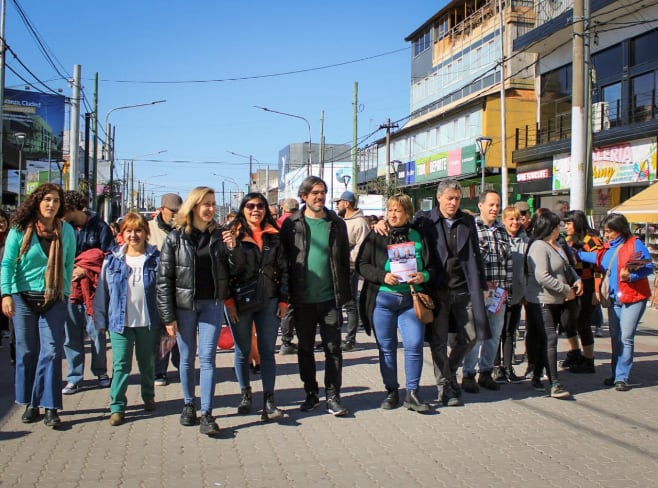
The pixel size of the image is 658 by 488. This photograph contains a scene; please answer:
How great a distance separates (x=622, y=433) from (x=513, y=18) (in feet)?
115

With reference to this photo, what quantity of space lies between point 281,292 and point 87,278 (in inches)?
92.8

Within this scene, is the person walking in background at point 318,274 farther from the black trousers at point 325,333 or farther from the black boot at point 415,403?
the black boot at point 415,403

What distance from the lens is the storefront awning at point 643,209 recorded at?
17.6 metres

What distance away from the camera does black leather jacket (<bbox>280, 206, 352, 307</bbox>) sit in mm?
5887

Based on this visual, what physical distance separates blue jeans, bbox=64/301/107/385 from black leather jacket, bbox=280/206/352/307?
2133 mm

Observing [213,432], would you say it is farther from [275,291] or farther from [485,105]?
[485,105]

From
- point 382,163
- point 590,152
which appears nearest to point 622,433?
point 590,152

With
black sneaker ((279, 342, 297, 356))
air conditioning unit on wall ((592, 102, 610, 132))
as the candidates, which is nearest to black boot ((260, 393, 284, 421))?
black sneaker ((279, 342, 297, 356))

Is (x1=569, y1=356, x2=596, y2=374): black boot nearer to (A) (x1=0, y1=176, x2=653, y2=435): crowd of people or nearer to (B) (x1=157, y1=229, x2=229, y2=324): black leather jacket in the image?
(A) (x1=0, y1=176, x2=653, y2=435): crowd of people

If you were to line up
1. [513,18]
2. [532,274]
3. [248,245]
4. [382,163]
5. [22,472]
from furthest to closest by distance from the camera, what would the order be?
[382,163] < [513,18] < [532,274] < [248,245] < [22,472]

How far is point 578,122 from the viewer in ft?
43.2

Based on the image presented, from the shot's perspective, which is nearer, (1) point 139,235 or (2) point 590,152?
(1) point 139,235

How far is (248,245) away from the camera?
5648mm

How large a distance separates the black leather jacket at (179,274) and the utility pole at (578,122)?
951 cm
